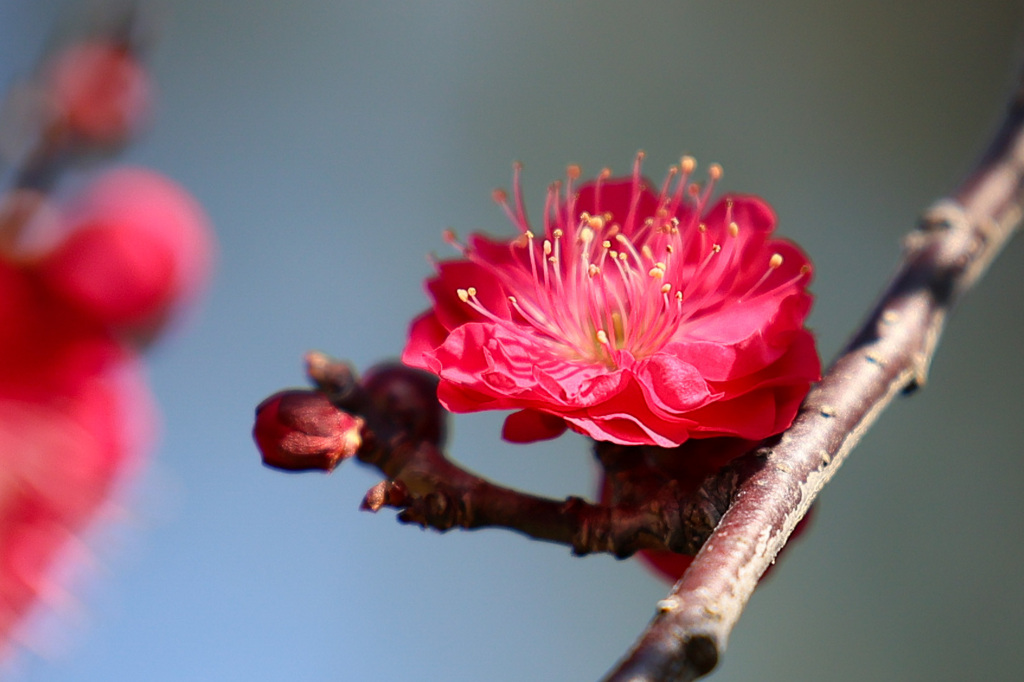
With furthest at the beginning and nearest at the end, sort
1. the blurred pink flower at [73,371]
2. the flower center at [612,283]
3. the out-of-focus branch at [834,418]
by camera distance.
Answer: the blurred pink flower at [73,371] → the flower center at [612,283] → the out-of-focus branch at [834,418]

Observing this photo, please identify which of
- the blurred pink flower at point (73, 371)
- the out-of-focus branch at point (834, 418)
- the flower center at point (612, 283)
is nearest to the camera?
the out-of-focus branch at point (834, 418)

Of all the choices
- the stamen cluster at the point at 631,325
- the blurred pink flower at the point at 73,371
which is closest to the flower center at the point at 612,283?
the stamen cluster at the point at 631,325

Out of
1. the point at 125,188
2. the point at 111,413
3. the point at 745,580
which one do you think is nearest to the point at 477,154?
the point at 125,188

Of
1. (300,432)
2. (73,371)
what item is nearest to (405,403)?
(300,432)

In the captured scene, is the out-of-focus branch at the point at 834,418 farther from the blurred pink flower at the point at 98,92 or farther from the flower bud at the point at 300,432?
the blurred pink flower at the point at 98,92

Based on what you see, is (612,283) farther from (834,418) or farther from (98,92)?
(98,92)

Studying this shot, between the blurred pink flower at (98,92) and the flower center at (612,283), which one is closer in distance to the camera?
the flower center at (612,283)

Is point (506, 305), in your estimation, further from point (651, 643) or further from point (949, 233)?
point (949, 233)

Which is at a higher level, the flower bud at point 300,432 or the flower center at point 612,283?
the flower center at point 612,283
